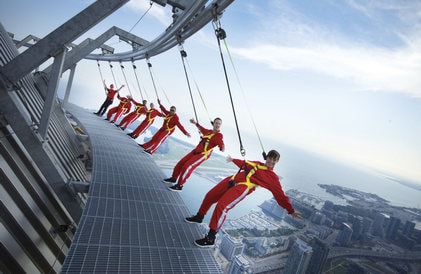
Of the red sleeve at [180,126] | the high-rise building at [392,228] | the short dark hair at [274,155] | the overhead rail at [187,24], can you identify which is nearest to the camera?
the short dark hair at [274,155]

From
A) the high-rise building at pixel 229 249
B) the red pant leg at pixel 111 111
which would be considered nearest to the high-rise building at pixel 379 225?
the high-rise building at pixel 229 249

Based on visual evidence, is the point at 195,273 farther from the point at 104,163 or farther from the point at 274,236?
the point at 274,236

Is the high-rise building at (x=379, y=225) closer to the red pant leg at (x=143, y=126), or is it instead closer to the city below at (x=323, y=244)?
the city below at (x=323, y=244)

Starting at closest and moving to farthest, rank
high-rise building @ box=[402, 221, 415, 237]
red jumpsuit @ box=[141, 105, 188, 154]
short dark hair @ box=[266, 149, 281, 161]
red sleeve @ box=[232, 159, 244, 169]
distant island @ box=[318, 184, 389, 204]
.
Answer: short dark hair @ box=[266, 149, 281, 161]
red sleeve @ box=[232, 159, 244, 169]
red jumpsuit @ box=[141, 105, 188, 154]
high-rise building @ box=[402, 221, 415, 237]
distant island @ box=[318, 184, 389, 204]

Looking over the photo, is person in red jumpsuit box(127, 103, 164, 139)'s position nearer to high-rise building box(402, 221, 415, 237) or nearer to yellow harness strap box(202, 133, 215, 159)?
yellow harness strap box(202, 133, 215, 159)

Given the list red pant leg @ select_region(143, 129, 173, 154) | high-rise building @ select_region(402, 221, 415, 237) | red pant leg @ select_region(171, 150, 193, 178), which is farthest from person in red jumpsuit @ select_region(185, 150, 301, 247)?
Result: high-rise building @ select_region(402, 221, 415, 237)

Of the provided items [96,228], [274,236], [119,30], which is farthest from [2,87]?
[274,236]
